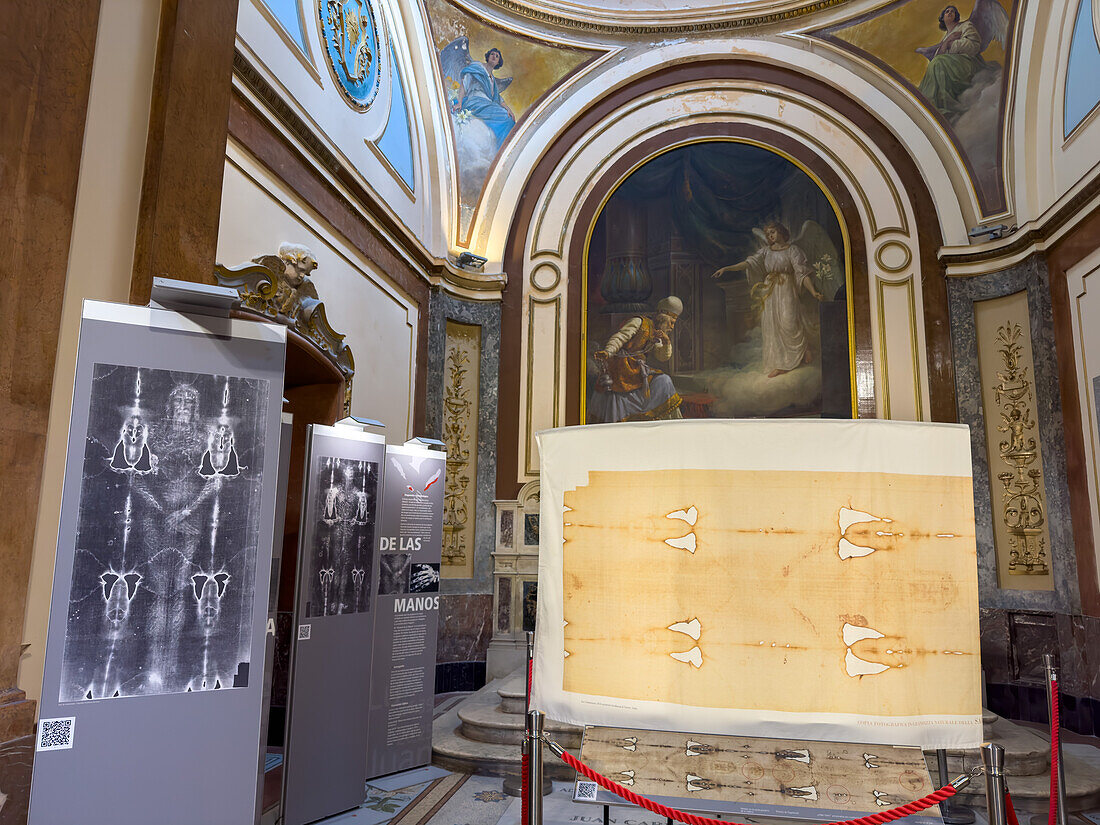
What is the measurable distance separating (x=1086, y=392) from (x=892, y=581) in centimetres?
598

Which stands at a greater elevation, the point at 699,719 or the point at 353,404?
the point at 353,404

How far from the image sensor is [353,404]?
294 inches

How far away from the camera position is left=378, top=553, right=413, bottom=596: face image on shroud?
5.83 metres

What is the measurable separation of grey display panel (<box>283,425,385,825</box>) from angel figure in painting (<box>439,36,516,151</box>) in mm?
6330

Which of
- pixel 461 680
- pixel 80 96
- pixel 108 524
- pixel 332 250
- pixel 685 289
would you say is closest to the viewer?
pixel 108 524

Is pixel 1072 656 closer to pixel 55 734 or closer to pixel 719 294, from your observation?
pixel 719 294

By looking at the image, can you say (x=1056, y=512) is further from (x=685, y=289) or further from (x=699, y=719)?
(x=699, y=719)

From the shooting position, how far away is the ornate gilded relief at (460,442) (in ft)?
30.9

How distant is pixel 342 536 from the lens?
5.13 meters

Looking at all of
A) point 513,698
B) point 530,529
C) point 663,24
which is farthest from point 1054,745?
point 663,24

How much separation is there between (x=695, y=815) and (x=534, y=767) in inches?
25.4

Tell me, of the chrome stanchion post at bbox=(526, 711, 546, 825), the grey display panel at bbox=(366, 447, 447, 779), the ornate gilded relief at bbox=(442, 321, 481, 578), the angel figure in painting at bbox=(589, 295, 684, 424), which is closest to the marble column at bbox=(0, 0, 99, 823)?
the chrome stanchion post at bbox=(526, 711, 546, 825)

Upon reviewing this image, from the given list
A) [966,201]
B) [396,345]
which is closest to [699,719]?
[396,345]

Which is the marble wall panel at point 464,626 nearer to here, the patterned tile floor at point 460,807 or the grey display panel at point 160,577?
the patterned tile floor at point 460,807
